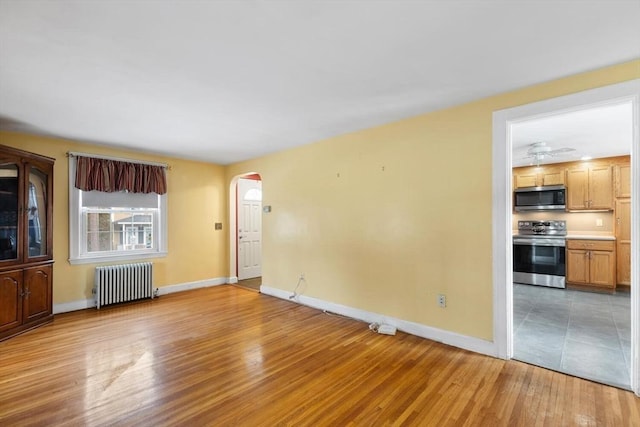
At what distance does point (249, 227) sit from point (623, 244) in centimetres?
712

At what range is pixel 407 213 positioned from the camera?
11.1ft

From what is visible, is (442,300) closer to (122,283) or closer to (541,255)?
(541,255)

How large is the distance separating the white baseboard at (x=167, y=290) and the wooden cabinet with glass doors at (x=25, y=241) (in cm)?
38

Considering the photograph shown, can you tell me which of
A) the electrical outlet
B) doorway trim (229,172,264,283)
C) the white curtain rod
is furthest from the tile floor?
the white curtain rod

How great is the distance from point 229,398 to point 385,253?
223 centimetres

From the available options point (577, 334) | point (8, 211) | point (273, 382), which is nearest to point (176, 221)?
point (8, 211)

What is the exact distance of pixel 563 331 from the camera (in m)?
3.30

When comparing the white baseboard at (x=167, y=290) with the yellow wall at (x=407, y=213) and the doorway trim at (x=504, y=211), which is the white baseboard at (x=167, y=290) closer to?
the yellow wall at (x=407, y=213)

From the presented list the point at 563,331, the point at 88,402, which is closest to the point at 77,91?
the point at 88,402

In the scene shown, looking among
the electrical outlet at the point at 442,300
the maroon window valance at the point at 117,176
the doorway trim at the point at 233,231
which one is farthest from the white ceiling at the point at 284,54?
the doorway trim at the point at 233,231

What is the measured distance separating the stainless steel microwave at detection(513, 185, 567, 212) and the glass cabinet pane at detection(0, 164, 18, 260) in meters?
8.21

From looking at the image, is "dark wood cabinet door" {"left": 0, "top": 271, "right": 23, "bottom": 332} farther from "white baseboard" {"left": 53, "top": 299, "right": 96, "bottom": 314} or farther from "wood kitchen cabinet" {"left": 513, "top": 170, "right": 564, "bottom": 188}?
"wood kitchen cabinet" {"left": 513, "top": 170, "right": 564, "bottom": 188}

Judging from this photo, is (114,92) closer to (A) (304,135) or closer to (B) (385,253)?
(A) (304,135)

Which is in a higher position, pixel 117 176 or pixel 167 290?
pixel 117 176
